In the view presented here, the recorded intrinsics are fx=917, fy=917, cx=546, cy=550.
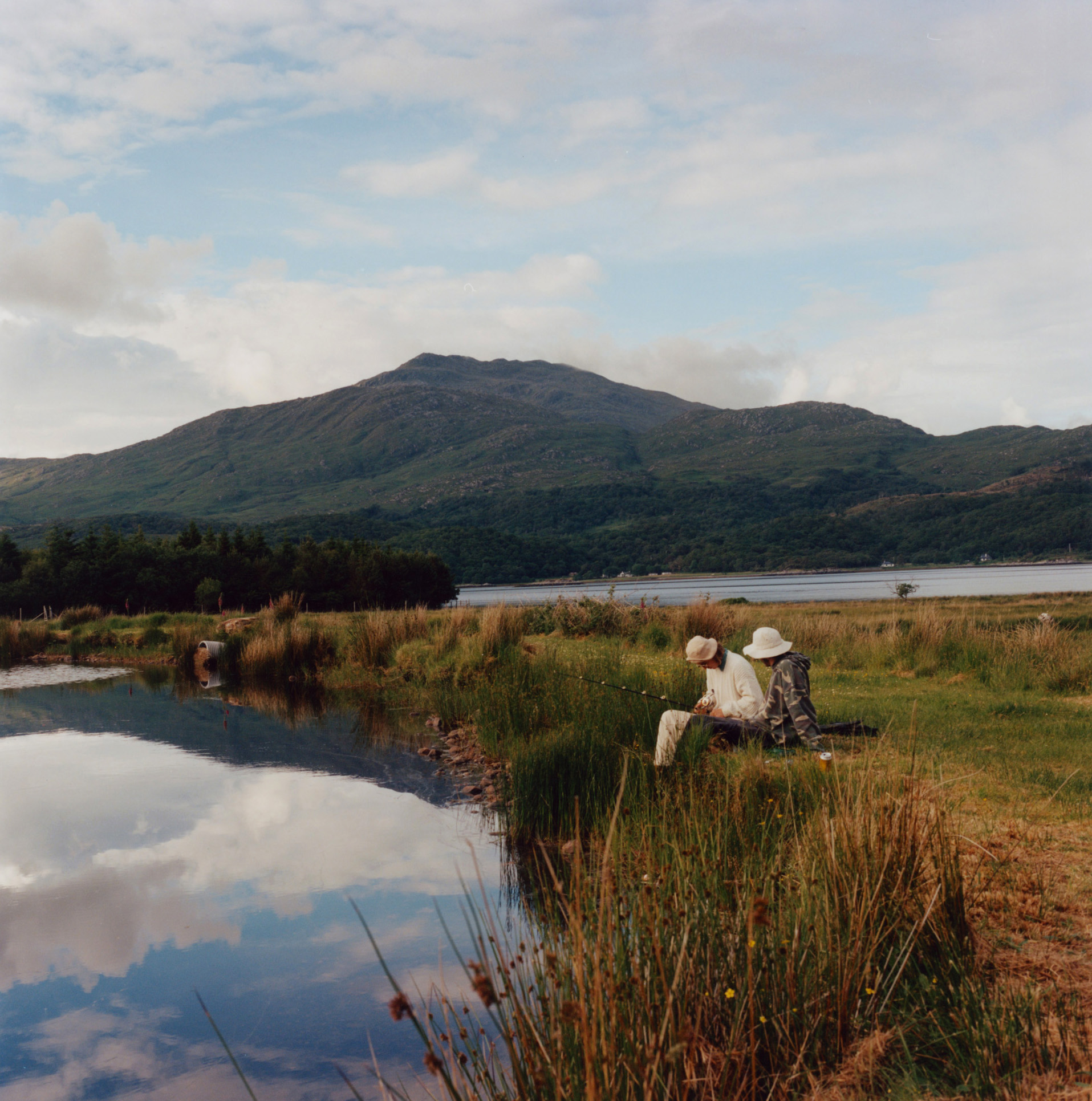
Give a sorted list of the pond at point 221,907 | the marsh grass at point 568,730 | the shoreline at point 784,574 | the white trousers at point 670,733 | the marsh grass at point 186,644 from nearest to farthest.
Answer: the pond at point 221,907 < the white trousers at point 670,733 < the marsh grass at point 568,730 < the marsh grass at point 186,644 < the shoreline at point 784,574

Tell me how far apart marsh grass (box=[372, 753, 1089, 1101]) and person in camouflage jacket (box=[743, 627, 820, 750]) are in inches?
117

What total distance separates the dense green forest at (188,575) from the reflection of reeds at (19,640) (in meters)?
6.84

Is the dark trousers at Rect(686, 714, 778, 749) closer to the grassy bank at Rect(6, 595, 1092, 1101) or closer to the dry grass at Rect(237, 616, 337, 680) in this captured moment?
the grassy bank at Rect(6, 595, 1092, 1101)

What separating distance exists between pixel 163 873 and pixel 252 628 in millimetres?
16144

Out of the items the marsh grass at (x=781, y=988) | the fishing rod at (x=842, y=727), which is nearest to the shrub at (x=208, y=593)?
the fishing rod at (x=842, y=727)

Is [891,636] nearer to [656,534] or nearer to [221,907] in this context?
[221,907]

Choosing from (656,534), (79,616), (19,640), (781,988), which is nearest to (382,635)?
(19,640)

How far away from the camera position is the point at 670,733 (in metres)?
7.33

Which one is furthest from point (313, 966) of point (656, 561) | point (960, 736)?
point (656, 561)

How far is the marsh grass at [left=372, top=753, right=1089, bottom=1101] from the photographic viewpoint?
2.78 m

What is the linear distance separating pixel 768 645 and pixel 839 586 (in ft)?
300

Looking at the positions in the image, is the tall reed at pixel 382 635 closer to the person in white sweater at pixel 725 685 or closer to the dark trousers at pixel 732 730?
the person in white sweater at pixel 725 685

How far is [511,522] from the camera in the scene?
171 m

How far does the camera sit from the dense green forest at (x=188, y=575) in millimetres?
41250
